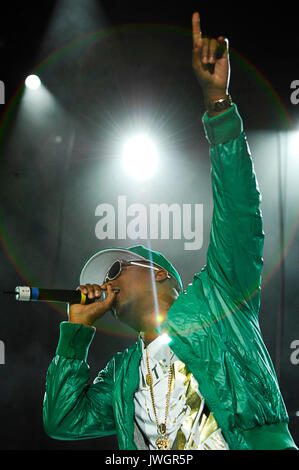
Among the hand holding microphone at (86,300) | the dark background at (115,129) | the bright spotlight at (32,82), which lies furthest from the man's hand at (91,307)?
the bright spotlight at (32,82)

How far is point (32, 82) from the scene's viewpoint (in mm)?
3812

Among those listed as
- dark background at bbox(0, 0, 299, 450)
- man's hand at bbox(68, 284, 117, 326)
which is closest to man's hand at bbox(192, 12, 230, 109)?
man's hand at bbox(68, 284, 117, 326)

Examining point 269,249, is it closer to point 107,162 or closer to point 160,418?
point 107,162

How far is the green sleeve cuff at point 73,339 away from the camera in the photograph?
1915 millimetres

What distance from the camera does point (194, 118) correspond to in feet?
12.5

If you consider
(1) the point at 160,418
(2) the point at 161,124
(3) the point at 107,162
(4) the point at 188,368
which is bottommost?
(1) the point at 160,418

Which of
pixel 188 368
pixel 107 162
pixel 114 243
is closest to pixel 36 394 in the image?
pixel 114 243

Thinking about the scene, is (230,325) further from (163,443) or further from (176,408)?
(163,443)

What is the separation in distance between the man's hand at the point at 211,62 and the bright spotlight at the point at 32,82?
8.40 feet

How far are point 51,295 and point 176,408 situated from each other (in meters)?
0.55

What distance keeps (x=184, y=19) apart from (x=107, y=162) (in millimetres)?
1102

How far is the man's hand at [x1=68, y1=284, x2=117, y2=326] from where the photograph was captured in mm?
1921

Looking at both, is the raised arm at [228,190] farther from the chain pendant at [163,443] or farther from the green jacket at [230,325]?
the chain pendant at [163,443]

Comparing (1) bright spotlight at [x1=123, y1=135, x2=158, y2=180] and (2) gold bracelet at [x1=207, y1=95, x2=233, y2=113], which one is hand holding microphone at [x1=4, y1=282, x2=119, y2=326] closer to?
(2) gold bracelet at [x1=207, y1=95, x2=233, y2=113]
